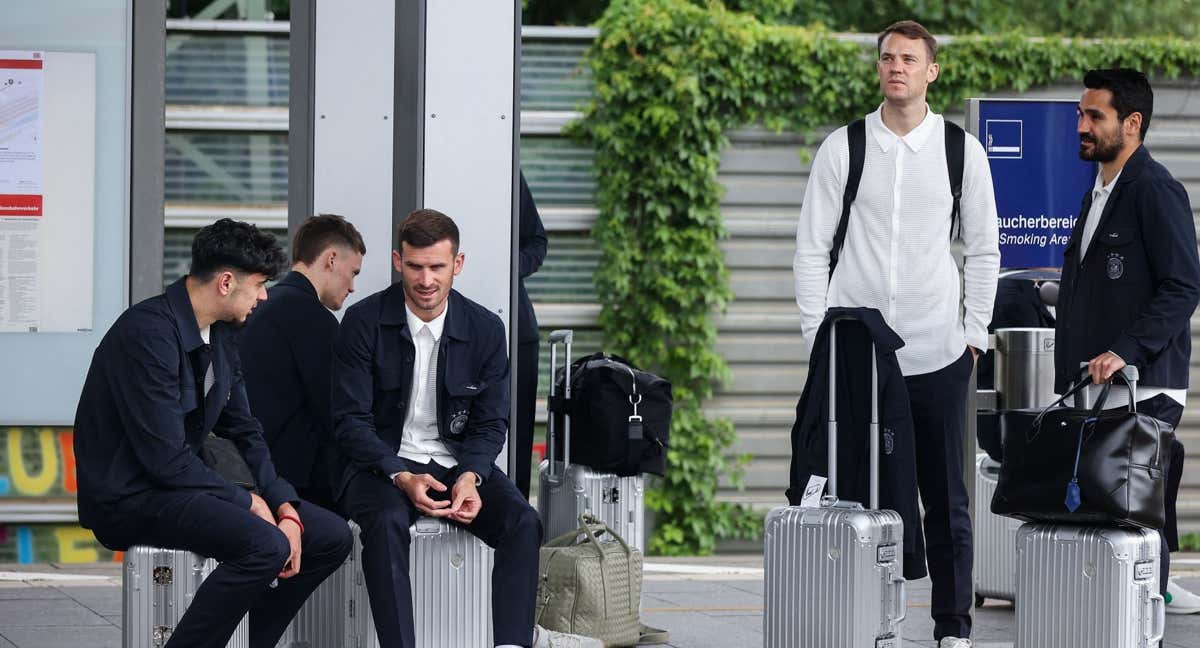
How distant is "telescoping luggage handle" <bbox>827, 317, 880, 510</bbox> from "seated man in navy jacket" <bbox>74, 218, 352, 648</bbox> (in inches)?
63.3

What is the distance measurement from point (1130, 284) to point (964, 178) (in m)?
0.64

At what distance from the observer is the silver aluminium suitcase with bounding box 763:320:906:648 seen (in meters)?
5.27

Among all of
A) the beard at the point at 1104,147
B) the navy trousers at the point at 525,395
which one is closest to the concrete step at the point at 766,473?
the navy trousers at the point at 525,395

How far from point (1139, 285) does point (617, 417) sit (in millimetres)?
1928

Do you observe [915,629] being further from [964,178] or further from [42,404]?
[42,404]

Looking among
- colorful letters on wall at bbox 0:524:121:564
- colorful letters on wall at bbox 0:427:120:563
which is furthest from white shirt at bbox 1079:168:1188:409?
colorful letters on wall at bbox 0:524:121:564

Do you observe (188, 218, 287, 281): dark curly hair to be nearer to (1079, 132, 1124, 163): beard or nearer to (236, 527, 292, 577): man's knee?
(236, 527, 292, 577): man's knee

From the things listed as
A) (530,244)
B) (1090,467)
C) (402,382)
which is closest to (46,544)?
(530,244)

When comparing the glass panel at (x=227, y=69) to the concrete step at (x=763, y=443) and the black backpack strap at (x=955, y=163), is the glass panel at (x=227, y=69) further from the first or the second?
the black backpack strap at (x=955, y=163)

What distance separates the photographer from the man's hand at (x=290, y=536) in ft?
16.6

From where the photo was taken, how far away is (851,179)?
18.9 feet

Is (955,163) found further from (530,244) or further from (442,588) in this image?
(530,244)

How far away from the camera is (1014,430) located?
563 cm

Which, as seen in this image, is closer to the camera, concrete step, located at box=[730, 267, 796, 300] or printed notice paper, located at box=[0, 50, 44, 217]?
printed notice paper, located at box=[0, 50, 44, 217]
